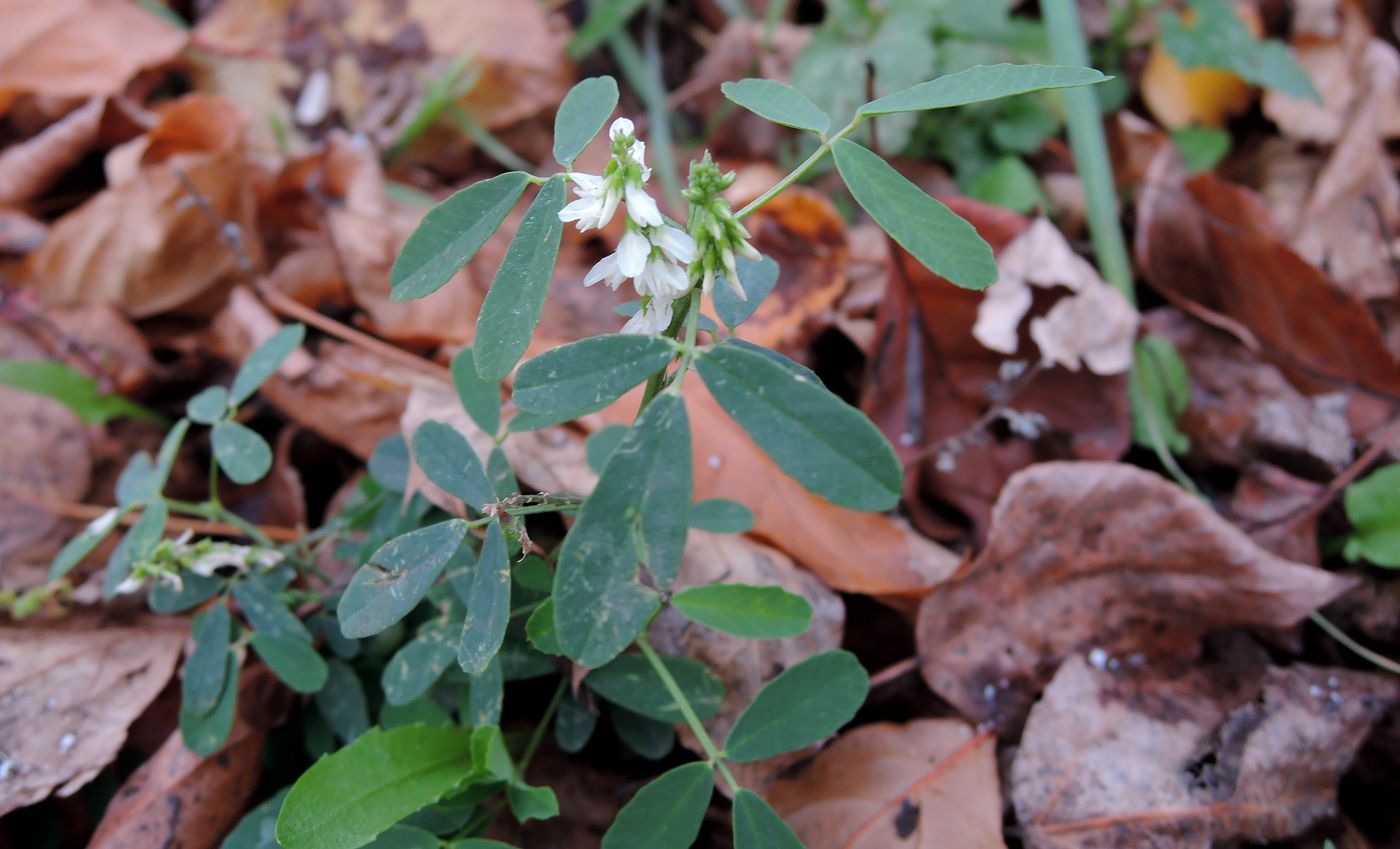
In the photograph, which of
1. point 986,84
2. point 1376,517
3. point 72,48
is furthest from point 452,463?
point 72,48

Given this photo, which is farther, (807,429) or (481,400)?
(481,400)

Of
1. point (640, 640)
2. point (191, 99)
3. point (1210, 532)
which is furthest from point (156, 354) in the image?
point (1210, 532)

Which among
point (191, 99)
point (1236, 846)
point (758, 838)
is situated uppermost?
point (191, 99)

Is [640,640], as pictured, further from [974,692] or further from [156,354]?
[156,354]

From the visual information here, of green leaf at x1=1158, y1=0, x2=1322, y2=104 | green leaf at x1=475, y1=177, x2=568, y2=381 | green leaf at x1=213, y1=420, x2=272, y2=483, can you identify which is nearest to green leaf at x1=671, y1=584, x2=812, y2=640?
green leaf at x1=475, y1=177, x2=568, y2=381

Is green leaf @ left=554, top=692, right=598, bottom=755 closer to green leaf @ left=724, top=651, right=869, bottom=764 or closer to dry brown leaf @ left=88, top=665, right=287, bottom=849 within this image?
green leaf @ left=724, top=651, right=869, bottom=764

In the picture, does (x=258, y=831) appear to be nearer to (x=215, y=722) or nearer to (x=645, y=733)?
(x=215, y=722)
